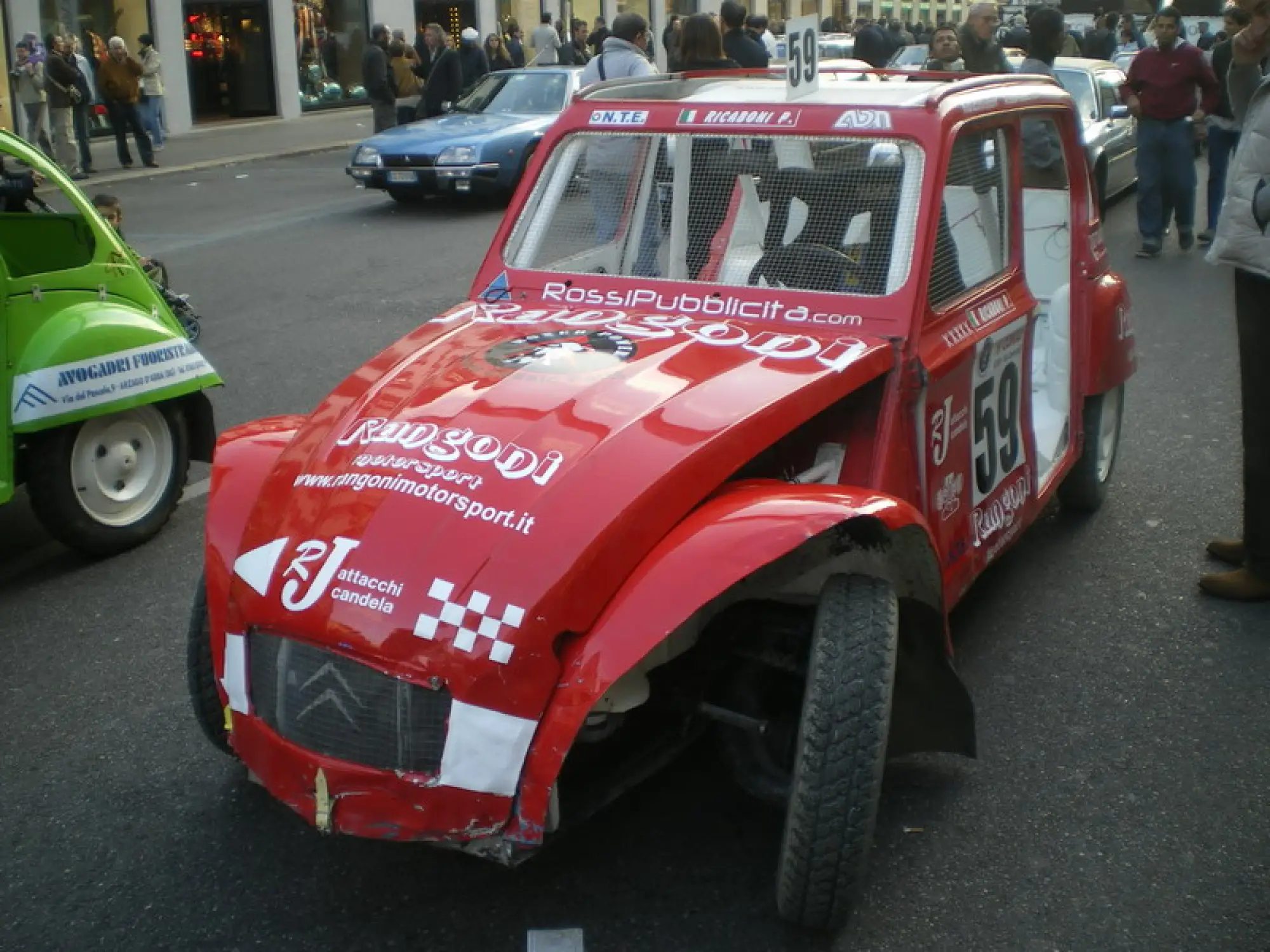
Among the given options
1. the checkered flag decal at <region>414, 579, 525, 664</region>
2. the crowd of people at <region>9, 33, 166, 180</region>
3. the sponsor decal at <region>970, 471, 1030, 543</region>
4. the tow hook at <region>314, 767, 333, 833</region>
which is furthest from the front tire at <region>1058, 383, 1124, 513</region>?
the crowd of people at <region>9, 33, 166, 180</region>

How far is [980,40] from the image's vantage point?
37.0ft

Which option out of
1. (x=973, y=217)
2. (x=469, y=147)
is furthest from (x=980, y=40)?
(x=973, y=217)

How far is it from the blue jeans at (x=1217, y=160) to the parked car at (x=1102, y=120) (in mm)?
1163

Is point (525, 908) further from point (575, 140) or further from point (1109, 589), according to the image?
point (1109, 589)

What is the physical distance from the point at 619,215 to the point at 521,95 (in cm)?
1210

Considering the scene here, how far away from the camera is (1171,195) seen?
1112 centimetres

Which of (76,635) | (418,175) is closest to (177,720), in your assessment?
(76,635)

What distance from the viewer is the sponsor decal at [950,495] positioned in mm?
3805

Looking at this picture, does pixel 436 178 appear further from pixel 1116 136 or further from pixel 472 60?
pixel 1116 136

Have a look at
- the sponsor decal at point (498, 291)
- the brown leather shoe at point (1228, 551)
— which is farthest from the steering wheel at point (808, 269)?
the brown leather shoe at point (1228, 551)

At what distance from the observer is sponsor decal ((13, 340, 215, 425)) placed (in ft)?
16.1

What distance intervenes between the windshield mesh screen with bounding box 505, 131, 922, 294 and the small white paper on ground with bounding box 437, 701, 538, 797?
1683 mm

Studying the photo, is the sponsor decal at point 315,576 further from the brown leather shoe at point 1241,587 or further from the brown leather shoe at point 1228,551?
the brown leather shoe at point 1228,551

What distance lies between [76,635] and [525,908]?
7.43 ft
